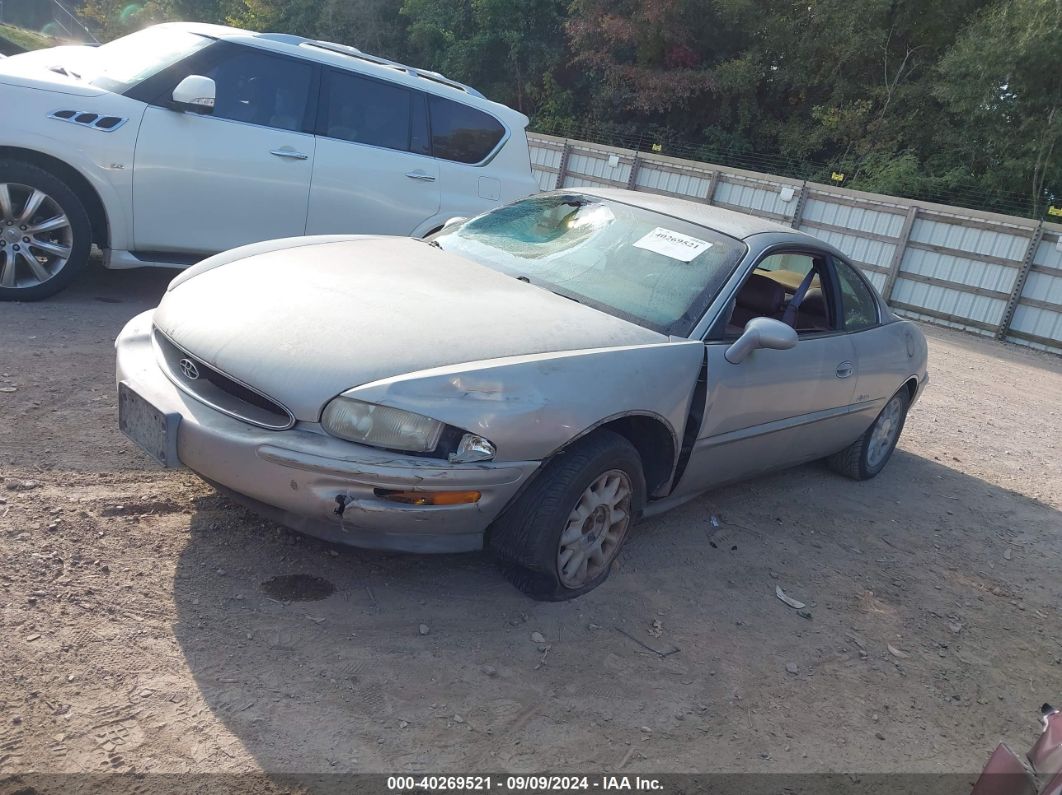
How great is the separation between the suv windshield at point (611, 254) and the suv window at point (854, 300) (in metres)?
1.09

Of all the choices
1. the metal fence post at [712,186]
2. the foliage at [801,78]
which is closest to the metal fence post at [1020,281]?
the metal fence post at [712,186]

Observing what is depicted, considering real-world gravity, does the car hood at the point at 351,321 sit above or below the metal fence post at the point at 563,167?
above

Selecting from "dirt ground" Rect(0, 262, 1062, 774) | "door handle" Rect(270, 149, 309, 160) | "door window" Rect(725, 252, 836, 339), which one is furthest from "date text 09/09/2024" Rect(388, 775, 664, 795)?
"door handle" Rect(270, 149, 309, 160)

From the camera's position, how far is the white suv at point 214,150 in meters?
5.73

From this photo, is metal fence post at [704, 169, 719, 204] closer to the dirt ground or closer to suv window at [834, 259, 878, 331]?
suv window at [834, 259, 878, 331]

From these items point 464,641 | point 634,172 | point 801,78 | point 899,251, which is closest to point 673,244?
point 464,641

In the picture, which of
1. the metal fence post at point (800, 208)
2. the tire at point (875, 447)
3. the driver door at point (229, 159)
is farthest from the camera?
Result: the metal fence post at point (800, 208)

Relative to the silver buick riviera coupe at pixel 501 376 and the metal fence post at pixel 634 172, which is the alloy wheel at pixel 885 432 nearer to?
the silver buick riviera coupe at pixel 501 376

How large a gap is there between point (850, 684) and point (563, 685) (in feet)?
3.88

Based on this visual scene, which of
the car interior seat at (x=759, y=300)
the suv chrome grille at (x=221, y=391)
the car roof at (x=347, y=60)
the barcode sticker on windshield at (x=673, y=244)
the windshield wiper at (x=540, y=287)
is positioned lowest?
the suv chrome grille at (x=221, y=391)

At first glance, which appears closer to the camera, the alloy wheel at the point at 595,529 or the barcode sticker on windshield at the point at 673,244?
the alloy wheel at the point at 595,529

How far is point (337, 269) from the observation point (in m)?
4.01

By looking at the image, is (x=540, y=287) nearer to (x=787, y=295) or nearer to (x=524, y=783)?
(x=787, y=295)

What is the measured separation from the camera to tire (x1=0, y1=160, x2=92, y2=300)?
5.60 metres
